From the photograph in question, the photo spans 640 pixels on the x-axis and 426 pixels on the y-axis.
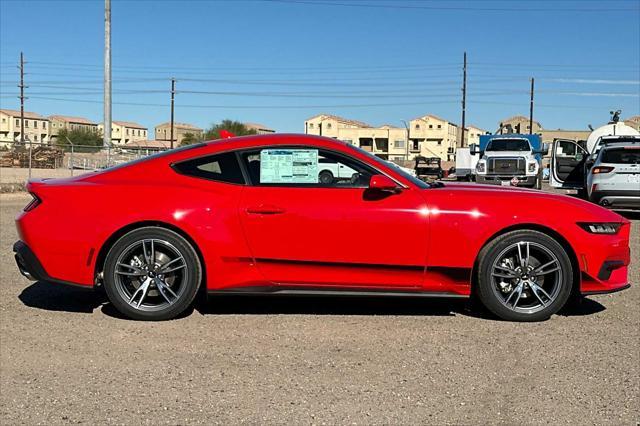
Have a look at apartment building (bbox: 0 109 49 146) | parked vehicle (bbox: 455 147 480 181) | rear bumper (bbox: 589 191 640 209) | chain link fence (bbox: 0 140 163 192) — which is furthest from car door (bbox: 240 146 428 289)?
apartment building (bbox: 0 109 49 146)

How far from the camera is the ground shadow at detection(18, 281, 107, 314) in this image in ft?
16.9

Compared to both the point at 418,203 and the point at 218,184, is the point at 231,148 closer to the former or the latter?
the point at 218,184

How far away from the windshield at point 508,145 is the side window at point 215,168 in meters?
19.0

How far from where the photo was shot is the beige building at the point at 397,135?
9981 centimetres

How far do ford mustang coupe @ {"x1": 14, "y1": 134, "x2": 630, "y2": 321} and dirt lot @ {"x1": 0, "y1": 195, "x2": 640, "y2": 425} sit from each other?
0.96ft

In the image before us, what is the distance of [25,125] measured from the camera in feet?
442

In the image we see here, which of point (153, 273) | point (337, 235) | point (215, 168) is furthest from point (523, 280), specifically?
point (153, 273)

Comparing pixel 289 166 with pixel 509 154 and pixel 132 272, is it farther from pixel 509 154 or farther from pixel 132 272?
pixel 509 154

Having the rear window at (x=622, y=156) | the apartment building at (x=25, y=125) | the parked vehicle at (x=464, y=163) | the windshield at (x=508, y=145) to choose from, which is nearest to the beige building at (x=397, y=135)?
the parked vehicle at (x=464, y=163)

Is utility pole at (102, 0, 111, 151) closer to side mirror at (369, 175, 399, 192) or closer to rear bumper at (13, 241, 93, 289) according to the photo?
rear bumper at (13, 241, 93, 289)

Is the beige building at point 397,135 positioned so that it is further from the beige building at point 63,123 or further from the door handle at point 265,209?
the door handle at point 265,209

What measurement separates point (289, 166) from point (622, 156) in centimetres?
1004

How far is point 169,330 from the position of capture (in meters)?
4.53

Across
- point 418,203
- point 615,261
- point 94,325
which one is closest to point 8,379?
point 94,325
